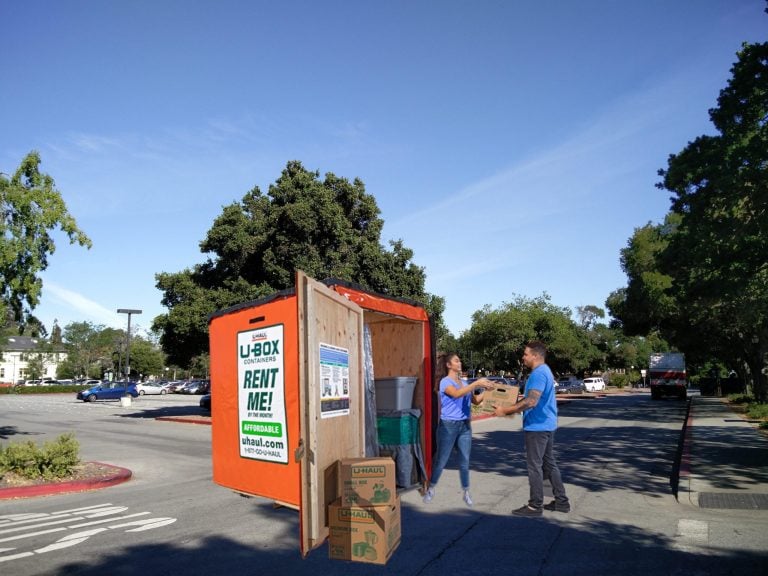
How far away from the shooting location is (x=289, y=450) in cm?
610

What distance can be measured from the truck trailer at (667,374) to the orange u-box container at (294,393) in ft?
138

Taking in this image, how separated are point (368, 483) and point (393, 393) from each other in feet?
9.42

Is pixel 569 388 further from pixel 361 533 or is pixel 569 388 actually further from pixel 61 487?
pixel 361 533

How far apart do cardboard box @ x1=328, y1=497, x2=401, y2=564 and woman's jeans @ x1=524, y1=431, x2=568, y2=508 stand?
2.12 m

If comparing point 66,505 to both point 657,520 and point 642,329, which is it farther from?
point 642,329

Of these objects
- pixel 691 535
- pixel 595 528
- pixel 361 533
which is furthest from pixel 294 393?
pixel 691 535

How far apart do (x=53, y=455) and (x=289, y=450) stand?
7.43 meters

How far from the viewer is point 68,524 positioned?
7.62 meters

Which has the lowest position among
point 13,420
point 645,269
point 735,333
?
point 13,420

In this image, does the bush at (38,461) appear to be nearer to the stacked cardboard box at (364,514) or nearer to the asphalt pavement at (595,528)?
the asphalt pavement at (595,528)

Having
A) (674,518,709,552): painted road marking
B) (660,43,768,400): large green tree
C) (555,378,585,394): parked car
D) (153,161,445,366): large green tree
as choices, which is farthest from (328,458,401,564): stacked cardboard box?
(555,378,585,394): parked car

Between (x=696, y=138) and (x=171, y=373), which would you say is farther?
(x=171, y=373)

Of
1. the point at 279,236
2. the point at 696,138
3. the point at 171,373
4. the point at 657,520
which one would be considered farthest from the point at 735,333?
the point at 171,373

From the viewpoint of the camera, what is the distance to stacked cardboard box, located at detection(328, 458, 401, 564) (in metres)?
5.36
